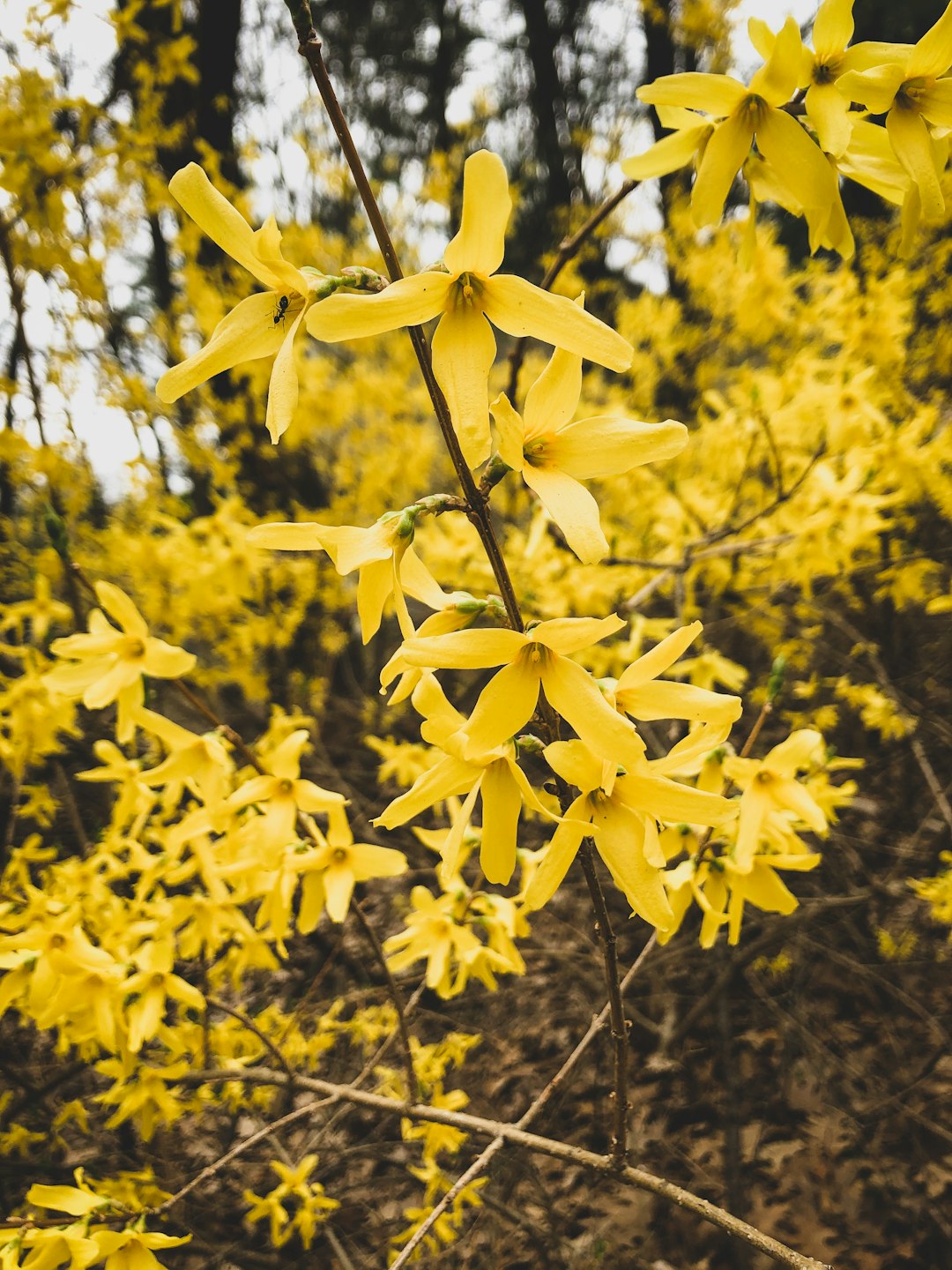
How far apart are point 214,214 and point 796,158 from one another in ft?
2.53

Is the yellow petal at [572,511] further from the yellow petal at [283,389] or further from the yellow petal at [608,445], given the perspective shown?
the yellow petal at [283,389]

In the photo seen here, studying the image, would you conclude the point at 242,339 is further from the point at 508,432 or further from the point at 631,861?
the point at 631,861

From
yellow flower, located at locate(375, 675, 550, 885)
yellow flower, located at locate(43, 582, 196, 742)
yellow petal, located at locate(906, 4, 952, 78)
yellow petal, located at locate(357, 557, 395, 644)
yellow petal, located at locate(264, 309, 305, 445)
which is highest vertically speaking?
yellow petal, located at locate(906, 4, 952, 78)

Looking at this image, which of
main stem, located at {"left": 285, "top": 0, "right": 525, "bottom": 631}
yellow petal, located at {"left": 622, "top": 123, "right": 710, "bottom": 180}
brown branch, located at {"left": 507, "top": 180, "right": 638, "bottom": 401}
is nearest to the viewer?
main stem, located at {"left": 285, "top": 0, "right": 525, "bottom": 631}

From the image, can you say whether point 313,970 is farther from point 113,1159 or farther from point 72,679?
point 72,679

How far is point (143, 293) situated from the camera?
848 centimetres

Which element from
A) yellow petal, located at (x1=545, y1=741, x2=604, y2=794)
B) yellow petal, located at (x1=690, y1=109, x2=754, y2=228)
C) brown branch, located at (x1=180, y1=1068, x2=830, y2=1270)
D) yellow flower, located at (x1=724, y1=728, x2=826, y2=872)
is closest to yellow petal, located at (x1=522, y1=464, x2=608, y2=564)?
yellow petal, located at (x1=545, y1=741, x2=604, y2=794)

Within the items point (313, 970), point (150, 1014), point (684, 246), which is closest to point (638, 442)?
point (150, 1014)

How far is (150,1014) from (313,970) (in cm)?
257

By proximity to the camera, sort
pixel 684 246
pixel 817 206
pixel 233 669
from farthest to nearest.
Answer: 1. pixel 684 246
2. pixel 233 669
3. pixel 817 206

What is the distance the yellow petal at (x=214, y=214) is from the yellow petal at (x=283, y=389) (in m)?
0.08

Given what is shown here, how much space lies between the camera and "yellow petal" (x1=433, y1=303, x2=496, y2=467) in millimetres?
809

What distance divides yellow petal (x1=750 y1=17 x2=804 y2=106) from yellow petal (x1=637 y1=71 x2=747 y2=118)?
0.09 ft

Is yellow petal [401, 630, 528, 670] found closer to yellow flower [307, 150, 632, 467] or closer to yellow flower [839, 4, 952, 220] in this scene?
yellow flower [307, 150, 632, 467]
